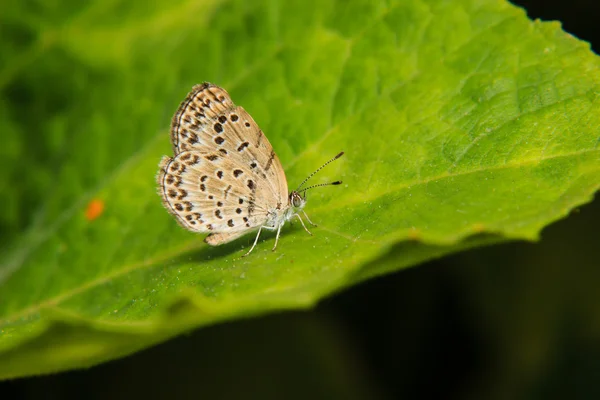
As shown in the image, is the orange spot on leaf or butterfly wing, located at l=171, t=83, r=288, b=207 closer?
butterfly wing, located at l=171, t=83, r=288, b=207

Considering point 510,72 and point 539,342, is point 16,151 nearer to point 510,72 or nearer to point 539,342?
point 510,72

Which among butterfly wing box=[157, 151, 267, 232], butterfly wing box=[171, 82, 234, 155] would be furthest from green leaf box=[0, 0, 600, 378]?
butterfly wing box=[171, 82, 234, 155]

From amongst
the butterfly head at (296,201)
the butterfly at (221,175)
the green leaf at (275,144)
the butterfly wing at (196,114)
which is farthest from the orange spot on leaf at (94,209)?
the butterfly head at (296,201)

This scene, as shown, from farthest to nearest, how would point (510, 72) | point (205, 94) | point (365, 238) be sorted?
point (205, 94), point (510, 72), point (365, 238)

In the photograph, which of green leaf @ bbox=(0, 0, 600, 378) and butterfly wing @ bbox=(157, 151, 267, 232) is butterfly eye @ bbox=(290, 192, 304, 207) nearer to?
green leaf @ bbox=(0, 0, 600, 378)

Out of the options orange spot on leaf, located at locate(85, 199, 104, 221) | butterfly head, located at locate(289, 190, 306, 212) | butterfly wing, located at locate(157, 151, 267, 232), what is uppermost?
orange spot on leaf, located at locate(85, 199, 104, 221)

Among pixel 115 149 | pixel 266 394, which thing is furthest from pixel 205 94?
pixel 266 394

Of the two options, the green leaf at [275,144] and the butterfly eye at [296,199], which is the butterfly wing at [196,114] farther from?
the butterfly eye at [296,199]
